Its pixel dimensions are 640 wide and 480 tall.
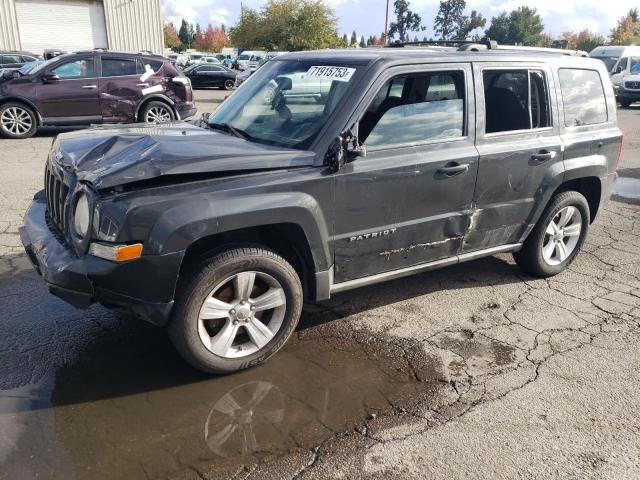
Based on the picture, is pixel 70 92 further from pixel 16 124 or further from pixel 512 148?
pixel 512 148

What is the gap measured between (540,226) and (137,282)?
3.33 m

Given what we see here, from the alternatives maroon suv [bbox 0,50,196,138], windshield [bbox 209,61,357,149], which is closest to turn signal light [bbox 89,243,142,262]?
windshield [bbox 209,61,357,149]

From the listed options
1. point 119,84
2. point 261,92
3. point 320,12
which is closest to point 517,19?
point 320,12

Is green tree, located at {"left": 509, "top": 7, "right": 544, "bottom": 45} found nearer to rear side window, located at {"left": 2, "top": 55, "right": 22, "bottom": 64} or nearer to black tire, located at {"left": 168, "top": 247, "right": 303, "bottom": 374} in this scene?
rear side window, located at {"left": 2, "top": 55, "right": 22, "bottom": 64}

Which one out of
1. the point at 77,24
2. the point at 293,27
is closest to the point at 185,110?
the point at 77,24

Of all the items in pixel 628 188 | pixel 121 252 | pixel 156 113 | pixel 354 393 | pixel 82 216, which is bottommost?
pixel 628 188

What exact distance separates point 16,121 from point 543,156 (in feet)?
33.6

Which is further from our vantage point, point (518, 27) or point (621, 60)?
point (518, 27)

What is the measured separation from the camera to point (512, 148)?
4.15 meters

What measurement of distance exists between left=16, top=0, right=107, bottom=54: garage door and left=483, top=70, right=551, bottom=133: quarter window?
2752 centimetres

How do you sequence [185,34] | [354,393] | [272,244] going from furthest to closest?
[185,34], [272,244], [354,393]

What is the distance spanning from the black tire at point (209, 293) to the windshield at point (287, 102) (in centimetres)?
78

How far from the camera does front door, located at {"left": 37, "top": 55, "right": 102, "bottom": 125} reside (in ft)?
35.7

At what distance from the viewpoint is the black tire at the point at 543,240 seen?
4.65 m
